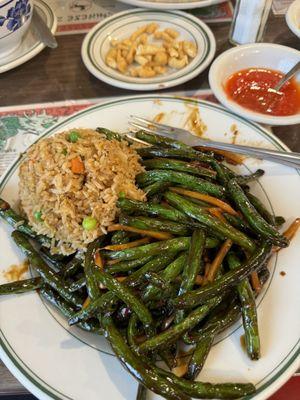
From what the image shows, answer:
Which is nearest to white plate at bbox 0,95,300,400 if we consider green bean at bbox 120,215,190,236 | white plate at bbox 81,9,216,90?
green bean at bbox 120,215,190,236

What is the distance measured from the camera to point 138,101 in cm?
207

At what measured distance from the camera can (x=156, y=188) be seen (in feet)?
A: 5.59

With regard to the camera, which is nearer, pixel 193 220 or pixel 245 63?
pixel 193 220

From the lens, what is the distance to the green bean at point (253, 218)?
1502mm

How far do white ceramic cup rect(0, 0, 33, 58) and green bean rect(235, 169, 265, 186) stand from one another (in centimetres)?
151

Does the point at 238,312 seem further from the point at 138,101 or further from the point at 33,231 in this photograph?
the point at 138,101

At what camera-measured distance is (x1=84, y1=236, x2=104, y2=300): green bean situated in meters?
1.45

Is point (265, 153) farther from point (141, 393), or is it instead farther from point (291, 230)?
point (141, 393)

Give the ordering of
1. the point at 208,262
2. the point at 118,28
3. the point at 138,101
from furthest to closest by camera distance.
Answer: the point at 118,28 → the point at 138,101 → the point at 208,262

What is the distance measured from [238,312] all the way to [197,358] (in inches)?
8.6

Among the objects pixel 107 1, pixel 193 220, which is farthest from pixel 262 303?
pixel 107 1

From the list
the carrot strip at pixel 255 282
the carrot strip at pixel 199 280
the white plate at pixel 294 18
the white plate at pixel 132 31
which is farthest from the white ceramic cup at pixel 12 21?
the carrot strip at pixel 255 282

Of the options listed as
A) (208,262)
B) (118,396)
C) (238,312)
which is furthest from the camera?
(208,262)

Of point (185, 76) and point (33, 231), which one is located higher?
point (185, 76)
